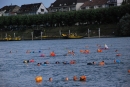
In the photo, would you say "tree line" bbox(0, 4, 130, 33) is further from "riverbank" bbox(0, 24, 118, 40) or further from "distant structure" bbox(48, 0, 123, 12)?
"distant structure" bbox(48, 0, 123, 12)

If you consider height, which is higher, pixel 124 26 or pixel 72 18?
pixel 72 18

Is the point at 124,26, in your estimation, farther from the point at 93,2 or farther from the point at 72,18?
the point at 93,2

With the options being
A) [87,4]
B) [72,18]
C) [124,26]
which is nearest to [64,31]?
[72,18]

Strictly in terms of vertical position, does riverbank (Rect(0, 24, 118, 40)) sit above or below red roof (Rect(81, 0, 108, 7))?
below

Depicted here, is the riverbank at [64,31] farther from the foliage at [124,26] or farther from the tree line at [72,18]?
the foliage at [124,26]

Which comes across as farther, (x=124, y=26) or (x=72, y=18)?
(x=72, y=18)

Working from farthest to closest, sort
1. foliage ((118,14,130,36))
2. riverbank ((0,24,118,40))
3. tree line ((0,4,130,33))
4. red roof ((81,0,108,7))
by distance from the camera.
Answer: red roof ((81,0,108,7)), tree line ((0,4,130,33)), riverbank ((0,24,118,40)), foliage ((118,14,130,36))

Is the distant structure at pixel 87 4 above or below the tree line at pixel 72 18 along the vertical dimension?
above

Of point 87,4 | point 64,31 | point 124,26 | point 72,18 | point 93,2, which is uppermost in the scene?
point 93,2

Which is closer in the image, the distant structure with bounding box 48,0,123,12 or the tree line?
the tree line

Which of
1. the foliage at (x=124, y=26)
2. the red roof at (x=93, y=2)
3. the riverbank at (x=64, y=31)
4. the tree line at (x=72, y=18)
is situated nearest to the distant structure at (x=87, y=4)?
the red roof at (x=93, y=2)

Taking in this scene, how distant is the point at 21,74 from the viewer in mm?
39188

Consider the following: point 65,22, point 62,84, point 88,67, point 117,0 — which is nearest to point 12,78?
point 62,84

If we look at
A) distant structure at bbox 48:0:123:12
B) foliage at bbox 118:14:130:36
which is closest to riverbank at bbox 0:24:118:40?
foliage at bbox 118:14:130:36
